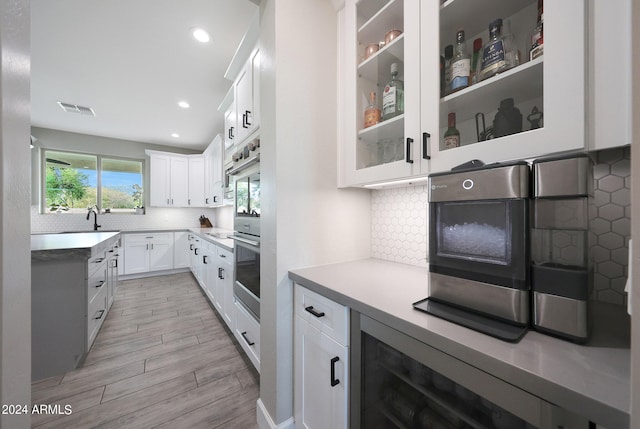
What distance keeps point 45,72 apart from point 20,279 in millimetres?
3368

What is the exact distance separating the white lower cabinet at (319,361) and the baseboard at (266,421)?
51mm

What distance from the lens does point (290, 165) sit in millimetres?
1213

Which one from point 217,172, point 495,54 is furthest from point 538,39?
point 217,172

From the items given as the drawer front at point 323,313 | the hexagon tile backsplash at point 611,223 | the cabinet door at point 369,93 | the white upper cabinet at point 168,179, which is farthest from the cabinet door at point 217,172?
the hexagon tile backsplash at point 611,223

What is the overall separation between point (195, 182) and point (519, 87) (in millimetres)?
5394

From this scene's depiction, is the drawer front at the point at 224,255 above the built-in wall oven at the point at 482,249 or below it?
below

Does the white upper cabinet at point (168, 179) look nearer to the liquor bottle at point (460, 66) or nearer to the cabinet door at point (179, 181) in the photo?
the cabinet door at point (179, 181)

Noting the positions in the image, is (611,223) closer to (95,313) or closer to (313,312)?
(313,312)

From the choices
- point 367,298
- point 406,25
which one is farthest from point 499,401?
point 406,25

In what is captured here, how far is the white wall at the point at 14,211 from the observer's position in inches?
19.3

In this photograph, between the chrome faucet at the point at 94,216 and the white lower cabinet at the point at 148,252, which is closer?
the white lower cabinet at the point at 148,252

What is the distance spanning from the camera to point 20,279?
560 mm

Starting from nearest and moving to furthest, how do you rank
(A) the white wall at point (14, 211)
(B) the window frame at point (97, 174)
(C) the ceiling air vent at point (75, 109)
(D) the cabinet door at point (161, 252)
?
(A) the white wall at point (14, 211) < (C) the ceiling air vent at point (75, 109) < (B) the window frame at point (97, 174) < (D) the cabinet door at point (161, 252)

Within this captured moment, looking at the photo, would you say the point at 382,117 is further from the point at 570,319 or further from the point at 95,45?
the point at 95,45
